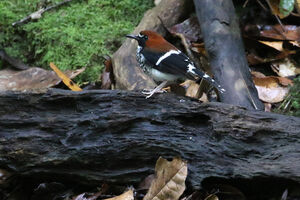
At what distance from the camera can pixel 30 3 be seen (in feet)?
23.2

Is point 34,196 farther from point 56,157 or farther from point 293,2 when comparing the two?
point 293,2

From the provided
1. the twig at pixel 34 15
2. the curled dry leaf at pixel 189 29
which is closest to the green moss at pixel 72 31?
the twig at pixel 34 15

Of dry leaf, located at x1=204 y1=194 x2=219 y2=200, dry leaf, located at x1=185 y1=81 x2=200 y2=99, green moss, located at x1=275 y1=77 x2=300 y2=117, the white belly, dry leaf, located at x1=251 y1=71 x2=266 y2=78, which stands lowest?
dry leaf, located at x1=204 y1=194 x2=219 y2=200

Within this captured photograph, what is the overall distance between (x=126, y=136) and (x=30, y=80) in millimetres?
2365

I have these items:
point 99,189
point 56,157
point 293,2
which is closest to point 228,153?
point 99,189

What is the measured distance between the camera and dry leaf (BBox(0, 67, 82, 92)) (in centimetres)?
525

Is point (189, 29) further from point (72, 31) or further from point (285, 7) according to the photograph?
point (72, 31)

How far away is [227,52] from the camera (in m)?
4.76

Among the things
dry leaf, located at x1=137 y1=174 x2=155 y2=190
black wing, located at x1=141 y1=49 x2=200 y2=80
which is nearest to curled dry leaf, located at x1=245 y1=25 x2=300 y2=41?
black wing, located at x1=141 y1=49 x2=200 y2=80

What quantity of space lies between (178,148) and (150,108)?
474 millimetres

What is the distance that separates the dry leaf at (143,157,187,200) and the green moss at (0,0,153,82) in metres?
2.92

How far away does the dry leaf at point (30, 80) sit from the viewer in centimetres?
525

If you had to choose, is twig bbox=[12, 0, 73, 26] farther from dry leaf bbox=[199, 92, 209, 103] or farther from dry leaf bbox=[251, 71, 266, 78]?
dry leaf bbox=[251, 71, 266, 78]

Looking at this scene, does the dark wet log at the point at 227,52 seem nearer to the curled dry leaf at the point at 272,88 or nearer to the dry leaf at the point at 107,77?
the curled dry leaf at the point at 272,88
